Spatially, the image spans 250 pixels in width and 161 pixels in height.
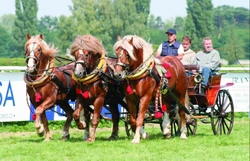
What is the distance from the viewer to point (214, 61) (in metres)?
13.1

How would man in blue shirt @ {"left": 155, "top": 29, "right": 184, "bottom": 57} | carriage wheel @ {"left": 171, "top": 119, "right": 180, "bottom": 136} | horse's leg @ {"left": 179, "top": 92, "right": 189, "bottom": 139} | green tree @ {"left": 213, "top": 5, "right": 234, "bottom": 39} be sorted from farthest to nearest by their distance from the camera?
1. green tree @ {"left": 213, "top": 5, "right": 234, "bottom": 39}
2. carriage wheel @ {"left": 171, "top": 119, "right": 180, "bottom": 136}
3. man in blue shirt @ {"left": 155, "top": 29, "right": 184, "bottom": 57}
4. horse's leg @ {"left": 179, "top": 92, "right": 189, "bottom": 139}

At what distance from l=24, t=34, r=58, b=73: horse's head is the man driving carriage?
325cm

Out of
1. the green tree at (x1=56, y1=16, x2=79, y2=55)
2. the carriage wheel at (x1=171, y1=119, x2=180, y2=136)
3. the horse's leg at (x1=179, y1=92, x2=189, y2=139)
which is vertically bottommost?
the carriage wheel at (x1=171, y1=119, x2=180, y2=136)

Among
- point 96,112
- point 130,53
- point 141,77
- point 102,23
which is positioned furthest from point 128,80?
point 102,23

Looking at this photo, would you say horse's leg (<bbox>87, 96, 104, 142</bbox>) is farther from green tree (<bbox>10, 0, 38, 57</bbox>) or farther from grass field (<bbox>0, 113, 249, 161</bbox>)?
green tree (<bbox>10, 0, 38, 57</bbox>)

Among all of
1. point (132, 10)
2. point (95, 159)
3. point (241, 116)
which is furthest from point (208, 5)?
point (95, 159)

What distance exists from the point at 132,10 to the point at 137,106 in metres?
63.1

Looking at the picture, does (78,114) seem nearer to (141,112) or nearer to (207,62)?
(141,112)

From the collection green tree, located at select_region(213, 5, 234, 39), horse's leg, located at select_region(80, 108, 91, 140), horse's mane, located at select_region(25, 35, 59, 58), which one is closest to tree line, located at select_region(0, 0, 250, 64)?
green tree, located at select_region(213, 5, 234, 39)

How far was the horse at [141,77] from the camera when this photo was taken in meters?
10.9

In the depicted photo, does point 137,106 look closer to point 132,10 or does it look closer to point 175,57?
point 175,57

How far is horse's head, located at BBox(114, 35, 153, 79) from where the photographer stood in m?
10.9

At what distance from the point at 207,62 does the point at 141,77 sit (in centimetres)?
245

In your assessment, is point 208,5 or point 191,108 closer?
point 191,108
